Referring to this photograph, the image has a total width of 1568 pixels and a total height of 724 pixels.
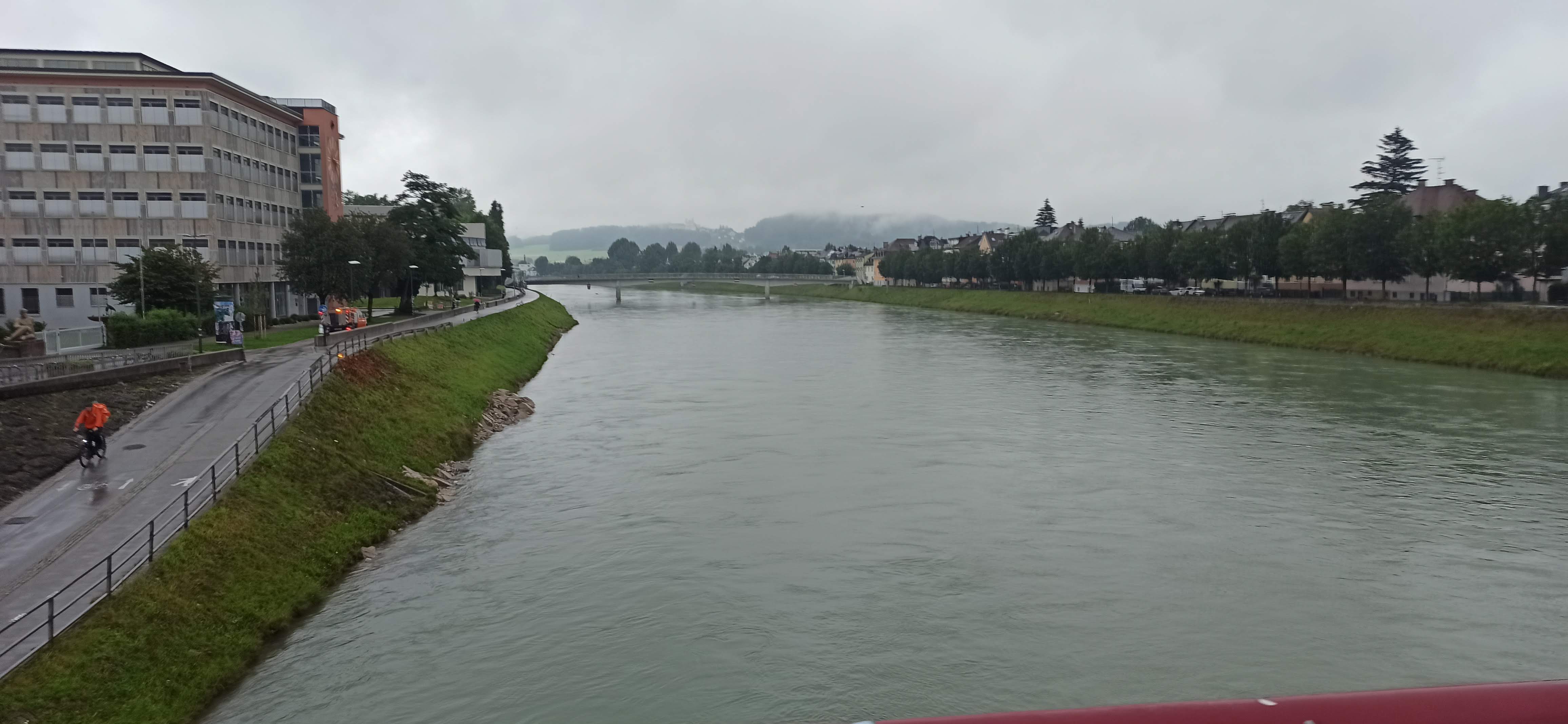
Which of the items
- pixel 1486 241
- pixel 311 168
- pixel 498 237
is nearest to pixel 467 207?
pixel 498 237

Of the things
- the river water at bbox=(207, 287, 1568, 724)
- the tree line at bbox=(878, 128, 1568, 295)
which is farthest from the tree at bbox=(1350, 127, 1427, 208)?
the river water at bbox=(207, 287, 1568, 724)

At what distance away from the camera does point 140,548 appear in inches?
618

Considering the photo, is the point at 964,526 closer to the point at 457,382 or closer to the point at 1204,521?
the point at 1204,521

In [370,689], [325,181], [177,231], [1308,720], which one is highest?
[325,181]

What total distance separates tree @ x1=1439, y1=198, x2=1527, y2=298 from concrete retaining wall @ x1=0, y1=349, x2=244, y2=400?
63.3m

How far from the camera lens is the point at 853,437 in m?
32.9

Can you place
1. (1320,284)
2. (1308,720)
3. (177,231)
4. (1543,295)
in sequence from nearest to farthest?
(1308,720), (177,231), (1543,295), (1320,284)

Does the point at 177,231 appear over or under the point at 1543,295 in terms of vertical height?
over

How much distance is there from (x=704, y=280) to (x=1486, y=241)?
100605 mm

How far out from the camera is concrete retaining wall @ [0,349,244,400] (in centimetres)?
2648

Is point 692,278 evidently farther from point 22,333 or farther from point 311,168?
point 22,333

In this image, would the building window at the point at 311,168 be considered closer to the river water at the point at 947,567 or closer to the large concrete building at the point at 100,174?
the large concrete building at the point at 100,174

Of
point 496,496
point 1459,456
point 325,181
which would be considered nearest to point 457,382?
point 496,496

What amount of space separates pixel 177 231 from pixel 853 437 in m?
43.0
